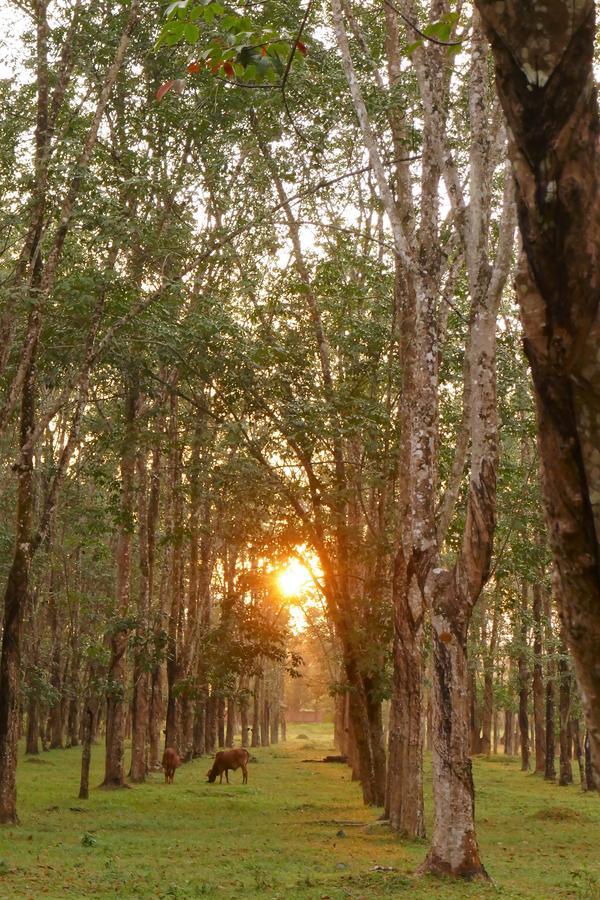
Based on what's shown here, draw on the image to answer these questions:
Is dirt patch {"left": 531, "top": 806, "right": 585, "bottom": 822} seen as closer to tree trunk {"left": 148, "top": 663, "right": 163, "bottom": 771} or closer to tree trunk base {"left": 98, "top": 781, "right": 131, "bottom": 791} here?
tree trunk base {"left": 98, "top": 781, "right": 131, "bottom": 791}

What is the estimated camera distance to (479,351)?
43.0 ft

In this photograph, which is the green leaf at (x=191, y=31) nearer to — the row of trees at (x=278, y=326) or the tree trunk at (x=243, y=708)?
the row of trees at (x=278, y=326)

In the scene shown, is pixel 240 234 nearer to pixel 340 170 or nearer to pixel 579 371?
pixel 340 170

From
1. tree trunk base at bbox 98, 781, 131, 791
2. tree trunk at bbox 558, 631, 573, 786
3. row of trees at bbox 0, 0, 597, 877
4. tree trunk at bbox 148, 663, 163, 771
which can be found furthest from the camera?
tree trunk at bbox 148, 663, 163, 771

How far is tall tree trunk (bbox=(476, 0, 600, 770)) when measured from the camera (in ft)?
10.0

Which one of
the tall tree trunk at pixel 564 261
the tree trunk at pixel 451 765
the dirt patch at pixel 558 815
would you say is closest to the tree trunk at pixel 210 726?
the dirt patch at pixel 558 815

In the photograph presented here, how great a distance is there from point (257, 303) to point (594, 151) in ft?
74.0

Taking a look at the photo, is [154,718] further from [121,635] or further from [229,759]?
[121,635]

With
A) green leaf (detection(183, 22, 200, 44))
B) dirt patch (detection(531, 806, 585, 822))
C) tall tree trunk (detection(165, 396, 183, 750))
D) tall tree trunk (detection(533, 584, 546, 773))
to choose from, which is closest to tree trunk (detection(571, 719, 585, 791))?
tall tree trunk (detection(533, 584, 546, 773))

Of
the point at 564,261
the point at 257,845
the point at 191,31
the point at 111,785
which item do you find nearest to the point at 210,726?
the point at 111,785

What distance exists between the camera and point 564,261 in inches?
121

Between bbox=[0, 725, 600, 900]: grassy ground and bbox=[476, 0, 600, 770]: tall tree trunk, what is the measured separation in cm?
1035

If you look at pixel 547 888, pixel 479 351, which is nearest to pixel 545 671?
pixel 547 888

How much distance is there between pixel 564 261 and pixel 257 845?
1783 centimetres
